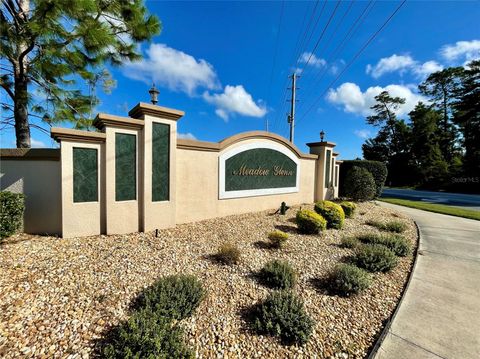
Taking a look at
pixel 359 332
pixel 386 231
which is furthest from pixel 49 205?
pixel 386 231

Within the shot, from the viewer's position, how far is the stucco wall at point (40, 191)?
4.84 metres

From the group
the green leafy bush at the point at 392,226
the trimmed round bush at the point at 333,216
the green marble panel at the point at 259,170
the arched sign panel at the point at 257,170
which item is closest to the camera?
the trimmed round bush at the point at 333,216

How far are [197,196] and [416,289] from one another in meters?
5.65

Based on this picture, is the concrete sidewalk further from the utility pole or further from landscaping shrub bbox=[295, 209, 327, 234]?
the utility pole

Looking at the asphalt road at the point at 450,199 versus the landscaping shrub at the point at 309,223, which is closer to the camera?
the landscaping shrub at the point at 309,223

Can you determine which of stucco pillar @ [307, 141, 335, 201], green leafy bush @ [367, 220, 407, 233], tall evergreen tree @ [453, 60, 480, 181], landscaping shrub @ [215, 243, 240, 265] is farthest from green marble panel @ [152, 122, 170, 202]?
tall evergreen tree @ [453, 60, 480, 181]

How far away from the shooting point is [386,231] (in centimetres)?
718

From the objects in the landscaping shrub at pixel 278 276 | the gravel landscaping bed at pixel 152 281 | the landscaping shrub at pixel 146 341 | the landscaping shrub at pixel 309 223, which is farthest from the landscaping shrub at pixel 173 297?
the landscaping shrub at pixel 309 223

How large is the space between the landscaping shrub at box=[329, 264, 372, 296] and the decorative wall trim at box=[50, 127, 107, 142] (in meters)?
5.89

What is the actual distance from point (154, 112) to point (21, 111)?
5198 mm

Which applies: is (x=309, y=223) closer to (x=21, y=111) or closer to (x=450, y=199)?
(x=21, y=111)

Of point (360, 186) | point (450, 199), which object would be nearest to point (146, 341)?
point (360, 186)

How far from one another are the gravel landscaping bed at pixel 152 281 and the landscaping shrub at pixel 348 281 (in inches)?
5.2

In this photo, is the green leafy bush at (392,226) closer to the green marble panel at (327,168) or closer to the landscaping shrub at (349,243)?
the landscaping shrub at (349,243)
